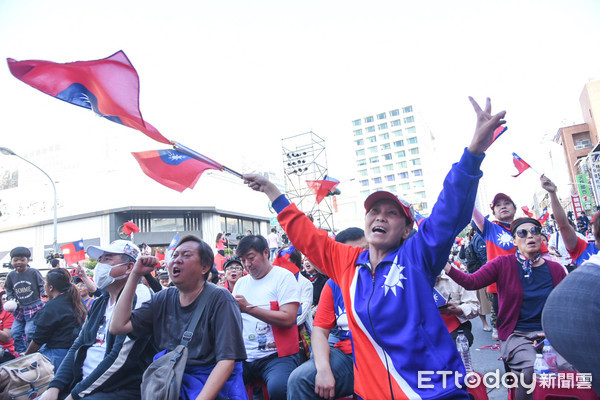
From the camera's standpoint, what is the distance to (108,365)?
289 cm

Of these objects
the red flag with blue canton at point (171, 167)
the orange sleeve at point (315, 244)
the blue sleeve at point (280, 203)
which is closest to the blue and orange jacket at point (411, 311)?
the orange sleeve at point (315, 244)

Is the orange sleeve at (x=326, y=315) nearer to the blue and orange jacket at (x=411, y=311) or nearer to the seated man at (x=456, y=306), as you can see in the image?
the blue and orange jacket at (x=411, y=311)

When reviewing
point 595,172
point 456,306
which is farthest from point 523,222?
point 595,172

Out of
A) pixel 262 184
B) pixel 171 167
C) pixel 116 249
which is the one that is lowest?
pixel 116 249

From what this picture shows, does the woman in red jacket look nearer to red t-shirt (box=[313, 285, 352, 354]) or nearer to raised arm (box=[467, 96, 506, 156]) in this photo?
red t-shirt (box=[313, 285, 352, 354])

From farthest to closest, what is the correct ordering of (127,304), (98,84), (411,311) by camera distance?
(98,84)
(127,304)
(411,311)

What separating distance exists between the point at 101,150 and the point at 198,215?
12.0 m

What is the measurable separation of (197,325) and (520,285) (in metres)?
2.64

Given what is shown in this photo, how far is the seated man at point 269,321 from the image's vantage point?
337 cm

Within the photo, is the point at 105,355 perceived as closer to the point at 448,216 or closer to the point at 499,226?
the point at 448,216

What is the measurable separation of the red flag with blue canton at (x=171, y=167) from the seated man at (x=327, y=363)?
1623 millimetres

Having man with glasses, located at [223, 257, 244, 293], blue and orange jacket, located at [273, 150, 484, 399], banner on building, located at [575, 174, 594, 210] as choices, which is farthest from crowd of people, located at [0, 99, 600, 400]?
banner on building, located at [575, 174, 594, 210]

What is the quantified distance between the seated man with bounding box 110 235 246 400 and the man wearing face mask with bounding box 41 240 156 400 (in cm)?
21

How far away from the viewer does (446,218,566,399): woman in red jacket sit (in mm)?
3145
